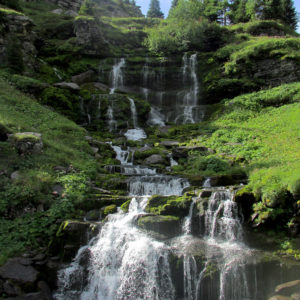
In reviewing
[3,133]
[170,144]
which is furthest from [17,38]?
[170,144]

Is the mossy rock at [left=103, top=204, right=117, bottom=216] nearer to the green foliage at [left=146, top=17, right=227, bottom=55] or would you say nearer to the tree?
the green foliage at [left=146, top=17, right=227, bottom=55]

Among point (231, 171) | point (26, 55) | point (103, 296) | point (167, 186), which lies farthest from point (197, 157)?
point (26, 55)

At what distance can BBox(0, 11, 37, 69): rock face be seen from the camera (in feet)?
70.0

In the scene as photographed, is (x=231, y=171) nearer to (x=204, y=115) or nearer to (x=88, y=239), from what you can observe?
(x=88, y=239)

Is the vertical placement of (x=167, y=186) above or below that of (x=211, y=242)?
above

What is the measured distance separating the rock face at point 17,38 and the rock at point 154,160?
49.6ft

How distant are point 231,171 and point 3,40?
20.6 metres

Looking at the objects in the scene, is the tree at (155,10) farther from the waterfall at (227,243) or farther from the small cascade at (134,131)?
the waterfall at (227,243)

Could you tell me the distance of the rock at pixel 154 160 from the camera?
553 inches

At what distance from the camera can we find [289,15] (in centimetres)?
3922

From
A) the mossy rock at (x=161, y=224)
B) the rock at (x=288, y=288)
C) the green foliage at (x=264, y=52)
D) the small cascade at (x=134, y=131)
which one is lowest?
the rock at (x=288, y=288)

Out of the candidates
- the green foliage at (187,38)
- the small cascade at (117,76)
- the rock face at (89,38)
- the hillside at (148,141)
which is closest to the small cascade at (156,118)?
the hillside at (148,141)

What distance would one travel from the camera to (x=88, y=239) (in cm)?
823

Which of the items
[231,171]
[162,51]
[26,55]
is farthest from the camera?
[162,51]
